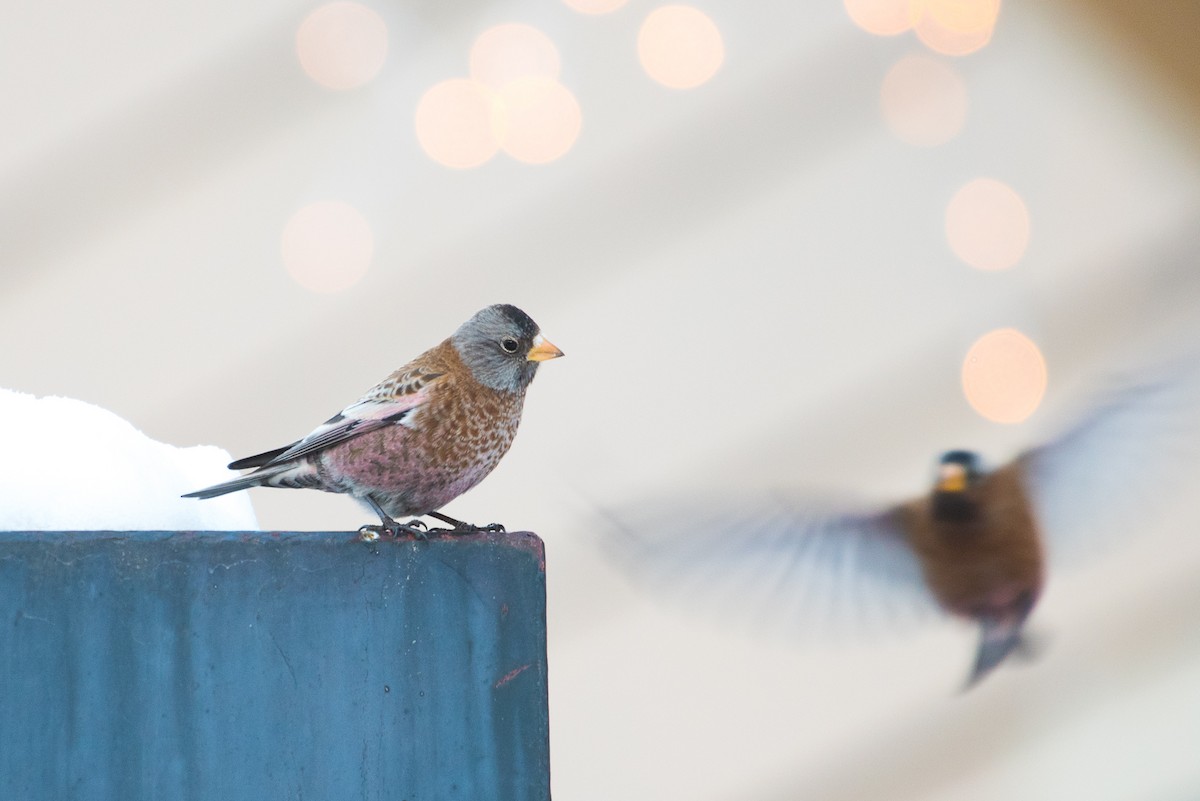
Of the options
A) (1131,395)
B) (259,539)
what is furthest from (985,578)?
(259,539)

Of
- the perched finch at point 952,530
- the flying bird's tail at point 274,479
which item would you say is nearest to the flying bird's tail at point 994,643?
the perched finch at point 952,530

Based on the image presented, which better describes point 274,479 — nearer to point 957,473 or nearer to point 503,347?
point 503,347

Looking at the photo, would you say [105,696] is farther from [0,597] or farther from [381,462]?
[381,462]

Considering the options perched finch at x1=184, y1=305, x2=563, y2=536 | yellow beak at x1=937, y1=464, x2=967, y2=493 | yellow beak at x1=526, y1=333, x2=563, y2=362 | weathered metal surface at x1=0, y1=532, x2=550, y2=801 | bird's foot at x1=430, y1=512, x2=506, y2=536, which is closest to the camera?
weathered metal surface at x1=0, y1=532, x2=550, y2=801

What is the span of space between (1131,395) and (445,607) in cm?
84

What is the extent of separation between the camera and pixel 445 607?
0.74 m

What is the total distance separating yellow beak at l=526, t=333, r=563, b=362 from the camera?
1058mm

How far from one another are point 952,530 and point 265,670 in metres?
1.00

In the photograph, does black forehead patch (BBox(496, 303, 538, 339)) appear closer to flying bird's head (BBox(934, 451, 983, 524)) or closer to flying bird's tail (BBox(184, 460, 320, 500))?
flying bird's tail (BBox(184, 460, 320, 500))

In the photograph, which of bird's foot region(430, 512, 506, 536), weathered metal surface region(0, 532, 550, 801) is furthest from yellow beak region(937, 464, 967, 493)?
weathered metal surface region(0, 532, 550, 801)

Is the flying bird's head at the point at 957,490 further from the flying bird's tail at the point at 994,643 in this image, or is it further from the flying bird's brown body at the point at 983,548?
the flying bird's tail at the point at 994,643

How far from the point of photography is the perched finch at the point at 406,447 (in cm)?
94

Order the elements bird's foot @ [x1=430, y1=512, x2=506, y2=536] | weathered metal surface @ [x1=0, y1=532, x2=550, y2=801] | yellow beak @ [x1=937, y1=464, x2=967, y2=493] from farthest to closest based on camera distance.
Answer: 1. yellow beak @ [x1=937, y1=464, x2=967, y2=493]
2. bird's foot @ [x1=430, y1=512, x2=506, y2=536]
3. weathered metal surface @ [x1=0, y1=532, x2=550, y2=801]

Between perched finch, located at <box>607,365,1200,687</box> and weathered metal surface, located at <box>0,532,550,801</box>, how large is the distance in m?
0.54
